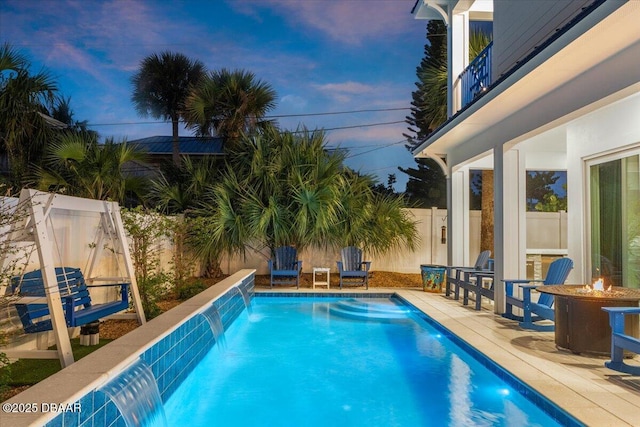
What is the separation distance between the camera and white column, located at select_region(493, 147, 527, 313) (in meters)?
7.08

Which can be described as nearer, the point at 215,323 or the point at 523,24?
the point at 215,323

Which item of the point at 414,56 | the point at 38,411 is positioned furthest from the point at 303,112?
the point at 38,411

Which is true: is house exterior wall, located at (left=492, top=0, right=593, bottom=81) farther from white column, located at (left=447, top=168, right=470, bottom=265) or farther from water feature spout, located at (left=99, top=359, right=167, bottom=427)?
water feature spout, located at (left=99, top=359, right=167, bottom=427)

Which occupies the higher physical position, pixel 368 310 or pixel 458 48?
pixel 458 48

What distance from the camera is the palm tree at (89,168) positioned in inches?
306

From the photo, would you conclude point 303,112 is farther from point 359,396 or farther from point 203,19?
point 359,396

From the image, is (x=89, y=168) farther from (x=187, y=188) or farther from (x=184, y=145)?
(x=184, y=145)

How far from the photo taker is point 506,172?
279 inches

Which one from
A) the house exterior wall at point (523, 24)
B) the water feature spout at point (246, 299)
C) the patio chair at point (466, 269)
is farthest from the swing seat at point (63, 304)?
the house exterior wall at point (523, 24)

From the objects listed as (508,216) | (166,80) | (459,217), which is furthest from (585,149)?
(166,80)

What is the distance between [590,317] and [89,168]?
23.6 ft

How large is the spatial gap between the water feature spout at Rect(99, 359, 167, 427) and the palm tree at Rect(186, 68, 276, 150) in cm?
893

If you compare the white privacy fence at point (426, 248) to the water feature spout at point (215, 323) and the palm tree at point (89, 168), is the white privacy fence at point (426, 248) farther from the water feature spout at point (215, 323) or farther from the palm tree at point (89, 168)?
the water feature spout at point (215, 323)

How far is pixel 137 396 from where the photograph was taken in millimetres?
3102
